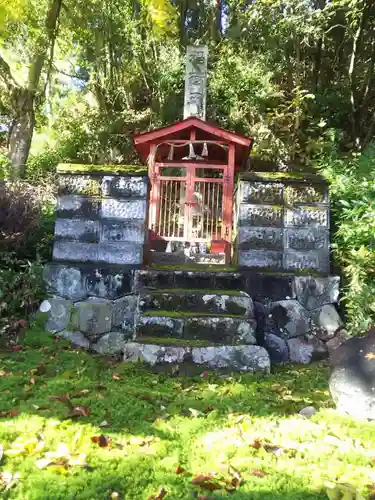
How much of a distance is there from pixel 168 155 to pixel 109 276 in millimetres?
5087

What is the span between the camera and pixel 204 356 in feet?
15.3

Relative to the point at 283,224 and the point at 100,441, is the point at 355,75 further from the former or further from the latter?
the point at 100,441

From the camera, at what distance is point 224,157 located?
10.4m

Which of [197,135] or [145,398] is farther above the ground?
[197,135]

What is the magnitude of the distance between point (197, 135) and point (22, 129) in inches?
205

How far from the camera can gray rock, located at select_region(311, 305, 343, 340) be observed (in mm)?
5473

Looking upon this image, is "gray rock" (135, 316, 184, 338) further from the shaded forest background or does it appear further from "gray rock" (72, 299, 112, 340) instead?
the shaded forest background

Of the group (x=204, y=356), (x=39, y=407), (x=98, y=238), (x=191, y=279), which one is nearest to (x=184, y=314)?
(x=204, y=356)

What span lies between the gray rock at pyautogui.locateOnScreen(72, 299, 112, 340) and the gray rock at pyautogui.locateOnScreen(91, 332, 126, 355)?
0.08m

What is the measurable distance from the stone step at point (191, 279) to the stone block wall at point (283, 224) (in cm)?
29

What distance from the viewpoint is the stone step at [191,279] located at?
5695mm

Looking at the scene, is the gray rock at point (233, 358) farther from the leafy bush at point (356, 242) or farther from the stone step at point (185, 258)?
the stone step at point (185, 258)

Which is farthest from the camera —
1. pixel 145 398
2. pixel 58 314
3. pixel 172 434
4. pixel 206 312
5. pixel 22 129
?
pixel 22 129

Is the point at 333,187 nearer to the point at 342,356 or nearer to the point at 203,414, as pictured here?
the point at 342,356
